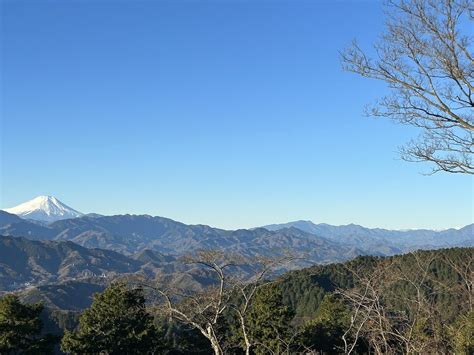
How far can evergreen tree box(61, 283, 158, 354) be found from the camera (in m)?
29.1

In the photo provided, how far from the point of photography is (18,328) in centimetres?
2539

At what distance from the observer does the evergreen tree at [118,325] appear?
95.6 ft

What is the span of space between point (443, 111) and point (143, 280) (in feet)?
35.6

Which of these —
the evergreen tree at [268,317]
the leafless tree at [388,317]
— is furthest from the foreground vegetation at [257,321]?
the leafless tree at [388,317]

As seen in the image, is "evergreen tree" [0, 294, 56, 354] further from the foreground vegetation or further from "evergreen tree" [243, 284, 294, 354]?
"evergreen tree" [243, 284, 294, 354]

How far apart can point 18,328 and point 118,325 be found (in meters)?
6.64

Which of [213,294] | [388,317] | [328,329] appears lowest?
[328,329]

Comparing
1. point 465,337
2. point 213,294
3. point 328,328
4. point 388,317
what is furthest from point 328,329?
point 213,294

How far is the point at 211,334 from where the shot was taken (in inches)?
478

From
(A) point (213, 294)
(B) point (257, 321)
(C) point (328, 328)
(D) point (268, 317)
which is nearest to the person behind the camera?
(A) point (213, 294)

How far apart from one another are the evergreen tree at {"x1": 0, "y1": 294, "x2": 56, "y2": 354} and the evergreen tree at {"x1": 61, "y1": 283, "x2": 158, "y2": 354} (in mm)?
3124

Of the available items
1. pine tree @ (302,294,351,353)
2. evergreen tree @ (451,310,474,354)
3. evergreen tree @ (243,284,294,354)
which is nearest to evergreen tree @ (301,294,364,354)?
pine tree @ (302,294,351,353)

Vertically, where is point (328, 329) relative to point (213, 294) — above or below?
below

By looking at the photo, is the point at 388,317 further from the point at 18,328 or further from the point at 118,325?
the point at 18,328
